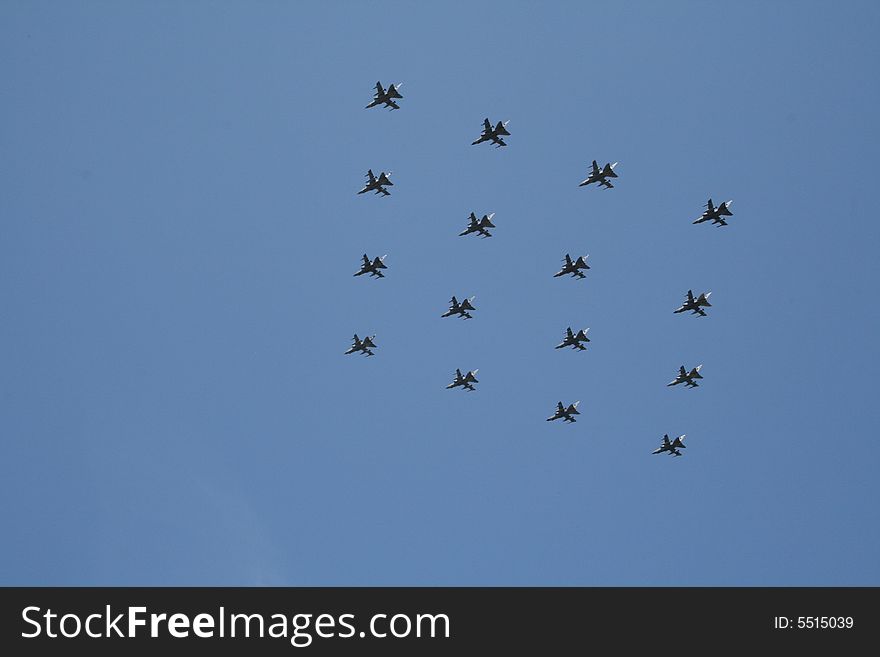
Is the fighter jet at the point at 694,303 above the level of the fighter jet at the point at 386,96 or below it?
below

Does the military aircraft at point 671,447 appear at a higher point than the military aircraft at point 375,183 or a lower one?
lower

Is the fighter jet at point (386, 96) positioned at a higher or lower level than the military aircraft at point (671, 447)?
higher

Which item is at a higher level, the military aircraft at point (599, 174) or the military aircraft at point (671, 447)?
the military aircraft at point (599, 174)

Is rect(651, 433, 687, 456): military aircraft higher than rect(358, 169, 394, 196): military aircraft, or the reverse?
rect(358, 169, 394, 196): military aircraft

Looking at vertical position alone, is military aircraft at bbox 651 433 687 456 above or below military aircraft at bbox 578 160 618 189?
below

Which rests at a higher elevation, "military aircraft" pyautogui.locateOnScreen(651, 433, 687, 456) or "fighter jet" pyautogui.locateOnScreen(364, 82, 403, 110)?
"fighter jet" pyautogui.locateOnScreen(364, 82, 403, 110)
